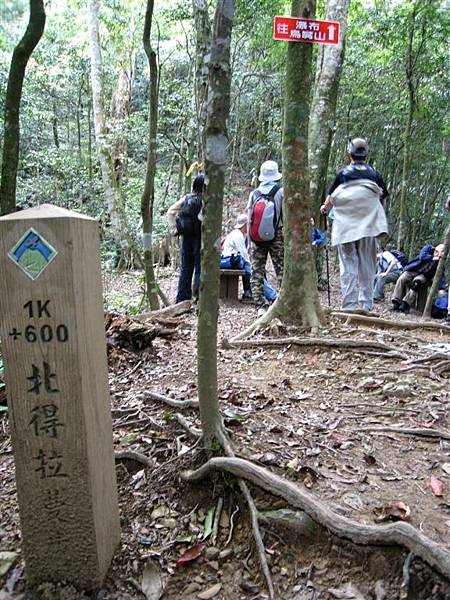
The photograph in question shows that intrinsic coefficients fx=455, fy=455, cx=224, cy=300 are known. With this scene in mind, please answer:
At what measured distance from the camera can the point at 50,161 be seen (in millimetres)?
15430

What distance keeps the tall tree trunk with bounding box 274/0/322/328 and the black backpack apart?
2.06 metres

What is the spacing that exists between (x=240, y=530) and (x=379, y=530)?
0.68 meters

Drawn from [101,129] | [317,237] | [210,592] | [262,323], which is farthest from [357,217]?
[101,129]

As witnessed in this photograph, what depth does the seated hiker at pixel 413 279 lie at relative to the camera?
30.0ft

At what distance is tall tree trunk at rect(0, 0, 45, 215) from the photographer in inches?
163

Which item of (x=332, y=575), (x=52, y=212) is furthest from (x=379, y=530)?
(x=52, y=212)

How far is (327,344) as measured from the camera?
14.9 feet

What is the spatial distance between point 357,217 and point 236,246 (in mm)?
2891

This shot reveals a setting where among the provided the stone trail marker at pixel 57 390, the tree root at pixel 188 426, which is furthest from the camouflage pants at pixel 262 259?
the stone trail marker at pixel 57 390

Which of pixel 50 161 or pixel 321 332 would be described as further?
pixel 50 161

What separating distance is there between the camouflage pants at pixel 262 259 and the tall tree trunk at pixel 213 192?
16.0ft

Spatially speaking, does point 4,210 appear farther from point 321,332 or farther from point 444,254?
point 444,254

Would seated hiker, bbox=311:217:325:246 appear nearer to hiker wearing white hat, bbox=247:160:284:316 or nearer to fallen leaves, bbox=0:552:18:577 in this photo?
hiker wearing white hat, bbox=247:160:284:316

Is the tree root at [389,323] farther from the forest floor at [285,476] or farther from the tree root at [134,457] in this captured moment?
the tree root at [134,457]
